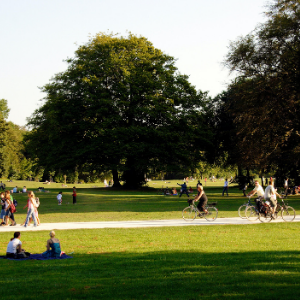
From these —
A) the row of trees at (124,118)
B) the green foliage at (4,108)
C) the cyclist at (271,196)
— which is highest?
the green foliage at (4,108)

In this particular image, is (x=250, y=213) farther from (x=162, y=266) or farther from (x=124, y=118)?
(x=124, y=118)

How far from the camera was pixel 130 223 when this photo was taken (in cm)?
1973

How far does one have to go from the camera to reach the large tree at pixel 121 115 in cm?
5034

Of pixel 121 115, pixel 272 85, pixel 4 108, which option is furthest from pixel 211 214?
pixel 4 108

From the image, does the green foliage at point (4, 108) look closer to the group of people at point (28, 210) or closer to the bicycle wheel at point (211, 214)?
the group of people at point (28, 210)

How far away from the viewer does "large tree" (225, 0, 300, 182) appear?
3400cm

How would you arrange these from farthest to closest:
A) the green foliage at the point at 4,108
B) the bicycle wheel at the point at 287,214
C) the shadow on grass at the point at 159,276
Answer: the green foliage at the point at 4,108 → the bicycle wheel at the point at 287,214 → the shadow on grass at the point at 159,276

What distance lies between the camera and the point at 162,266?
9.72 metres

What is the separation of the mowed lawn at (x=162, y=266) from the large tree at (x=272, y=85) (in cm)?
2033

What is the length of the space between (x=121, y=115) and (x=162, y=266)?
4410 cm

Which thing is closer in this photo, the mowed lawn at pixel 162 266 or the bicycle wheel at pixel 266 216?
the mowed lawn at pixel 162 266

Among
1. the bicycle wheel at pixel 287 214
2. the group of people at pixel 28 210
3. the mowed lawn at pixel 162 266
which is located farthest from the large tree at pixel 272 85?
the group of people at pixel 28 210

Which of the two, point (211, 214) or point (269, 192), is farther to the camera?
point (211, 214)

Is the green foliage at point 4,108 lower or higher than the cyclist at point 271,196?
higher
